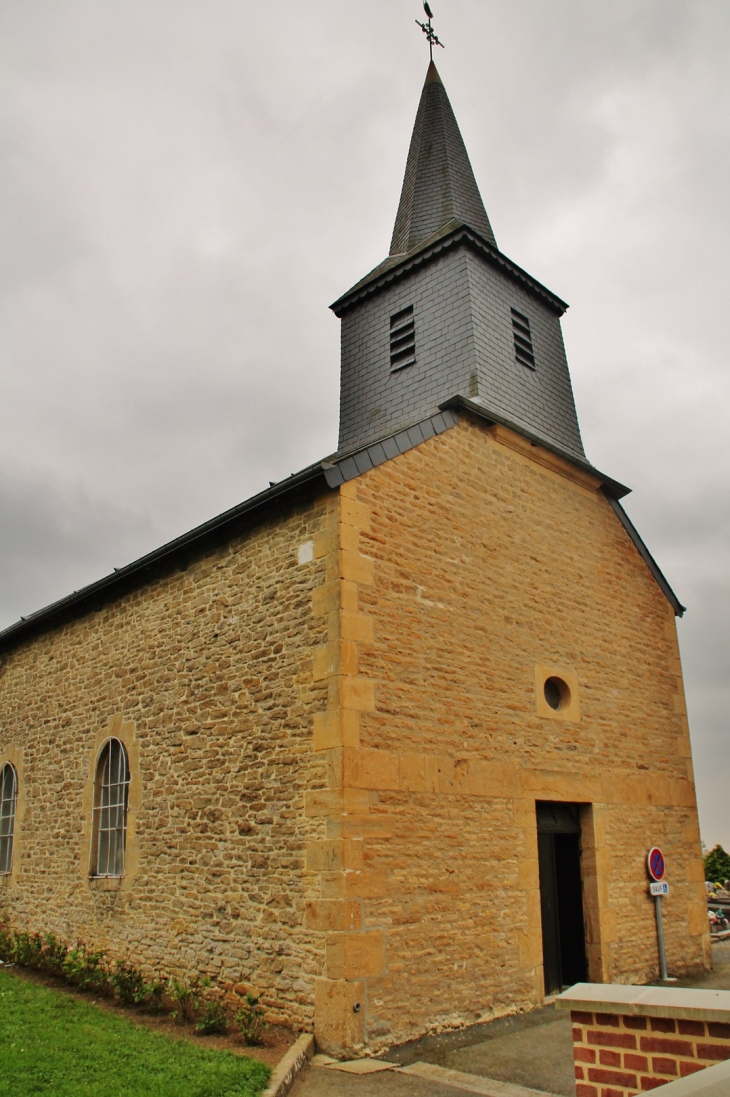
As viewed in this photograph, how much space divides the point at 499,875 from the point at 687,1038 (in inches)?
216

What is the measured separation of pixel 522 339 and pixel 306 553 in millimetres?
6410

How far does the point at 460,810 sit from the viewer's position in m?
8.25

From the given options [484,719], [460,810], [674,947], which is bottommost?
[674,947]

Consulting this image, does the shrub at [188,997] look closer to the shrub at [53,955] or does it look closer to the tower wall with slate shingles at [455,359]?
the shrub at [53,955]

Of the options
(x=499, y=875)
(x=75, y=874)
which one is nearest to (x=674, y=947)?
(x=499, y=875)

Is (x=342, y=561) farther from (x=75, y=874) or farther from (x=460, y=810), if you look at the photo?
(x=75, y=874)

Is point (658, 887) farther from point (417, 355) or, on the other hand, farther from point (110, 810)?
point (417, 355)

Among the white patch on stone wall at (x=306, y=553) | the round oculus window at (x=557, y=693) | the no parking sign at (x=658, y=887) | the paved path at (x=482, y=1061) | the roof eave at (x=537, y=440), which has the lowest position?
the paved path at (x=482, y=1061)

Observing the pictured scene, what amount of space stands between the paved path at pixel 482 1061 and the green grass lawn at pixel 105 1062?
591 mm

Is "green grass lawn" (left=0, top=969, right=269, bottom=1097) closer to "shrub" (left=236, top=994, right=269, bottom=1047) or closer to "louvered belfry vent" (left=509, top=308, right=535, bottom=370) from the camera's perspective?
"shrub" (left=236, top=994, right=269, bottom=1047)

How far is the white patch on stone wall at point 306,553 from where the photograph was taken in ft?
27.2

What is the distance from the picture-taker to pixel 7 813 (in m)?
13.3

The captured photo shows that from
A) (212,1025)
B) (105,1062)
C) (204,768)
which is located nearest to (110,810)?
(204,768)

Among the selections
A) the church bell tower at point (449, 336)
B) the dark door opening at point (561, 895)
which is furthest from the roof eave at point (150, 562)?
the dark door opening at point (561, 895)
